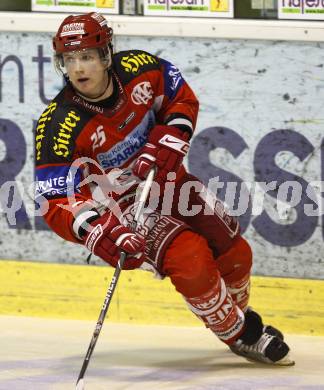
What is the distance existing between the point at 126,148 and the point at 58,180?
0.37 m

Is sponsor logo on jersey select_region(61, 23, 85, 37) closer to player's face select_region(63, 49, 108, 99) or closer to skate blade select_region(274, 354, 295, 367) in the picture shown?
player's face select_region(63, 49, 108, 99)

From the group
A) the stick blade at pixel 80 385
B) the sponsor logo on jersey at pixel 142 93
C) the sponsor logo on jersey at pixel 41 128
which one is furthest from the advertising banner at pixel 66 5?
the stick blade at pixel 80 385

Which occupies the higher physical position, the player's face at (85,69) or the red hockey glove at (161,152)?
Result: the player's face at (85,69)

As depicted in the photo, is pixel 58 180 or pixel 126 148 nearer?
pixel 58 180

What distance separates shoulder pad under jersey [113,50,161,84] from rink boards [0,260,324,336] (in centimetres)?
127

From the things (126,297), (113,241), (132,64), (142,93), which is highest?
(132,64)

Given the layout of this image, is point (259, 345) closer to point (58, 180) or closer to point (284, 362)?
point (284, 362)

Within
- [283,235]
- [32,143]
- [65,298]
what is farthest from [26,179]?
[283,235]

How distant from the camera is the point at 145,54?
521 centimetres

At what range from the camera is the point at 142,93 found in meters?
5.08

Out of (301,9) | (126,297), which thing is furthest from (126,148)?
(301,9)

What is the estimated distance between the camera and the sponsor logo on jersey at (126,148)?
5.06 metres

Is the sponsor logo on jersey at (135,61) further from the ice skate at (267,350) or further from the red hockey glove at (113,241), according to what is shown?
the ice skate at (267,350)

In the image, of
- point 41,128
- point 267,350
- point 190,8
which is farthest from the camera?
point 190,8
